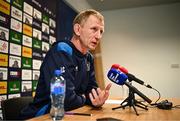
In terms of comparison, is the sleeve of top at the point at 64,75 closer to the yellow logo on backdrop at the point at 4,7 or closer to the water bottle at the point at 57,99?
the water bottle at the point at 57,99

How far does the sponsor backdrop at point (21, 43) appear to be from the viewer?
2479 mm

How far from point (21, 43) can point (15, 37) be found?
0.45 feet

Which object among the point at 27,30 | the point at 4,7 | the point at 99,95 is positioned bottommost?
the point at 99,95

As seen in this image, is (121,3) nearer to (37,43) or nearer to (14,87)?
(37,43)

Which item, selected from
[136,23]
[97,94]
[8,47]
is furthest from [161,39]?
[97,94]

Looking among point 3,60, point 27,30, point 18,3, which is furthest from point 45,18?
point 3,60

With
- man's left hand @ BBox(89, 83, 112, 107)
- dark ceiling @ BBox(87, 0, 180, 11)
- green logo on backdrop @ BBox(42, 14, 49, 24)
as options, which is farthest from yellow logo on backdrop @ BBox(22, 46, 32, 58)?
dark ceiling @ BBox(87, 0, 180, 11)

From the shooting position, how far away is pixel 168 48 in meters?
5.62

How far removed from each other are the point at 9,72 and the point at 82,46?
1.30m

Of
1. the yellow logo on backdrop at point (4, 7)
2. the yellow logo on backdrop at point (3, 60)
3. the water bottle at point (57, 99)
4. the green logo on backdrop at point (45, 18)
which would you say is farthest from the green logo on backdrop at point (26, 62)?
the water bottle at point (57, 99)

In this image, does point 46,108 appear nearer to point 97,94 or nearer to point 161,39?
point 97,94

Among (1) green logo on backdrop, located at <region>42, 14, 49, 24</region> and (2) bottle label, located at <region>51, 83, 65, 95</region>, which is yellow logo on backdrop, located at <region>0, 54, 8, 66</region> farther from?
(2) bottle label, located at <region>51, 83, 65, 95</region>

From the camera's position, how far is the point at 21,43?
2.79 meters

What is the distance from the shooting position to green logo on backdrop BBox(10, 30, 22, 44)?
259 centimetres
